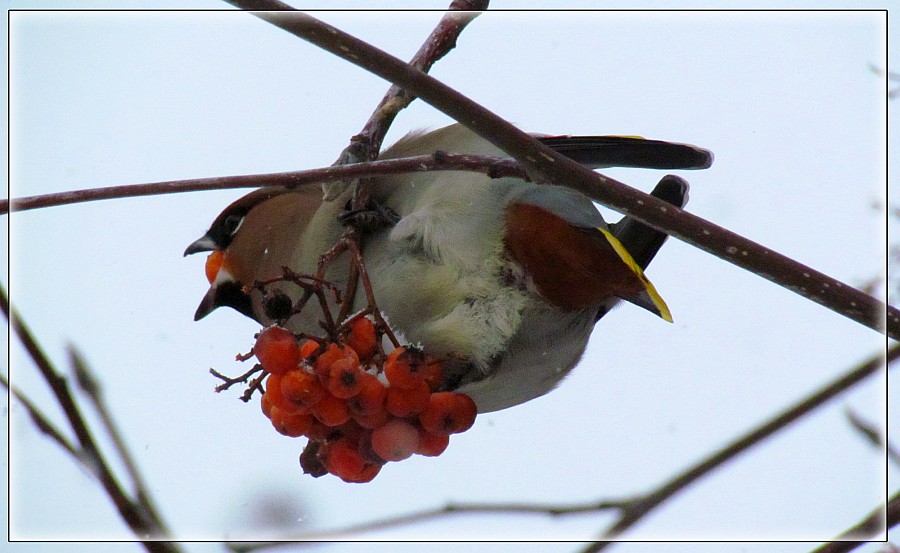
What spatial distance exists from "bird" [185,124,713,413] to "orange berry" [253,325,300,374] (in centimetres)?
45

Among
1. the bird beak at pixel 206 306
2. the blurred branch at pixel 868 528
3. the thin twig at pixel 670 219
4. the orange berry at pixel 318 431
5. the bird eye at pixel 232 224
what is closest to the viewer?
the blurred branch at pixel 868 528

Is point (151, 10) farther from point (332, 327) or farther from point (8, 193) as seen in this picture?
point (332, 327)

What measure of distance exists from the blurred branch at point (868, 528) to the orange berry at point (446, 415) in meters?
0.71

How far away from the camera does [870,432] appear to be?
1589 mm

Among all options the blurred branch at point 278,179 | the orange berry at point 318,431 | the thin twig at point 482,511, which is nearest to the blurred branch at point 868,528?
the thin twig at point 482,511

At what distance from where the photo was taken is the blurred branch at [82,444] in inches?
47.1

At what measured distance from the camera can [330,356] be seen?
1649 millimetres

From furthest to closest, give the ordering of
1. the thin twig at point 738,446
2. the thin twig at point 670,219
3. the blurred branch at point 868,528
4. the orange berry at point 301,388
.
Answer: the orange berry at point 301,388
the thin twig at point 738,446
the thin twig at point 670,219
the blurred branch at point 868,528

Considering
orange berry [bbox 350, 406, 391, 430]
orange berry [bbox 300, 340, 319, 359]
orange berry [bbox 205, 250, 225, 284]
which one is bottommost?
orange berry [bbox 205, 250, 225, 284]

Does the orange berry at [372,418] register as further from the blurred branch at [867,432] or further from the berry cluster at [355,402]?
the blurred branch at [867,432]

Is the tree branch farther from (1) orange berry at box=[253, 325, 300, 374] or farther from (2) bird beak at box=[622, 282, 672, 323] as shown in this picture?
(2) bird beak at box=[622, 282, 672, 323]

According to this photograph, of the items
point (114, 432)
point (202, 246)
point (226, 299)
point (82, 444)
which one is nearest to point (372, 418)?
point (114, 432)

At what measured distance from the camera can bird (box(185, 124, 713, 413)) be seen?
2.02 metres

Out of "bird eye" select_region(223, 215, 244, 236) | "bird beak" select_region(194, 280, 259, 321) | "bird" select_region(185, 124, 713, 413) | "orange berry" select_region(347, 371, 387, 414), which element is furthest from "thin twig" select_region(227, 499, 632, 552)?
"bird eye" select_region(223, 215, 244, 236)
